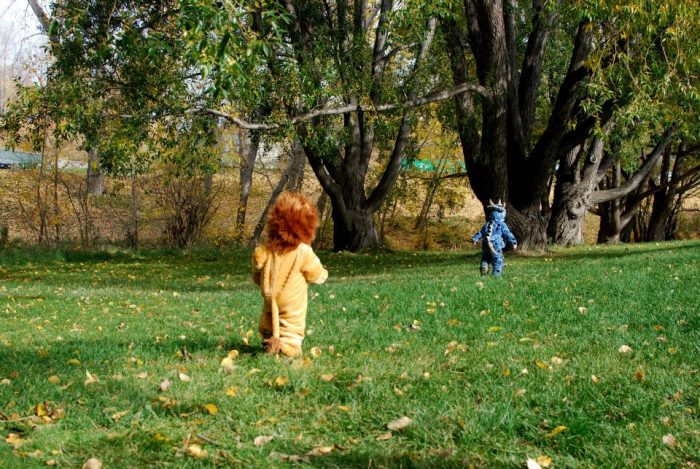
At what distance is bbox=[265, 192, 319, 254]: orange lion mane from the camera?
5895 millimetres

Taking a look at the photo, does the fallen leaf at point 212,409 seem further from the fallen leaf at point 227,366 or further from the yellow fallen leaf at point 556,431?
the yellow fallen leaf at point 556,431

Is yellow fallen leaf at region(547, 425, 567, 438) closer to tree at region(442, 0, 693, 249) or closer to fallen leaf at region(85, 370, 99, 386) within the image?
fallen leaf at region(85, 370, 99, 386)

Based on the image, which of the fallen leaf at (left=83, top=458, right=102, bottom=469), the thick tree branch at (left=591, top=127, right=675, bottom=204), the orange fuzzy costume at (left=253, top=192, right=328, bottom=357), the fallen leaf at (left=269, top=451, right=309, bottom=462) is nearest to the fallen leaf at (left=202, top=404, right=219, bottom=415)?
the fallen leaf at (left=269, top=451, right=309, bottom=462)

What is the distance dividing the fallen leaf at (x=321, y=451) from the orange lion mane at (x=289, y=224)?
2228 millimetres

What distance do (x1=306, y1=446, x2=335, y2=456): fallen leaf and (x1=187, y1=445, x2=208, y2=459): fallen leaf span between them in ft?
1.86

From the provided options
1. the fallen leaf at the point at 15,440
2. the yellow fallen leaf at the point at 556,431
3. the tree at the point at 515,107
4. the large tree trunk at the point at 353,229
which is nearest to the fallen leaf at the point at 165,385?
the fallen leaf at the point at 15,440

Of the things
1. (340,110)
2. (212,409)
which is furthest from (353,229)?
(212,409)

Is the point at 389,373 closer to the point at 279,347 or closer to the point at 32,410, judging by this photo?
the point at 279,347

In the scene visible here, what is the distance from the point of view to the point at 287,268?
5.95 metres

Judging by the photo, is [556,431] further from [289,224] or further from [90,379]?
[90,379]

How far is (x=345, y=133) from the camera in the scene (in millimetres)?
20422

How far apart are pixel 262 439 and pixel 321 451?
0.38m

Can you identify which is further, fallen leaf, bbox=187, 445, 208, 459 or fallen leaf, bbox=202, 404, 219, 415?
fallen leaf, bbox=202, 404, 219, 415

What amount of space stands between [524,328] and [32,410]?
4.56 meters
